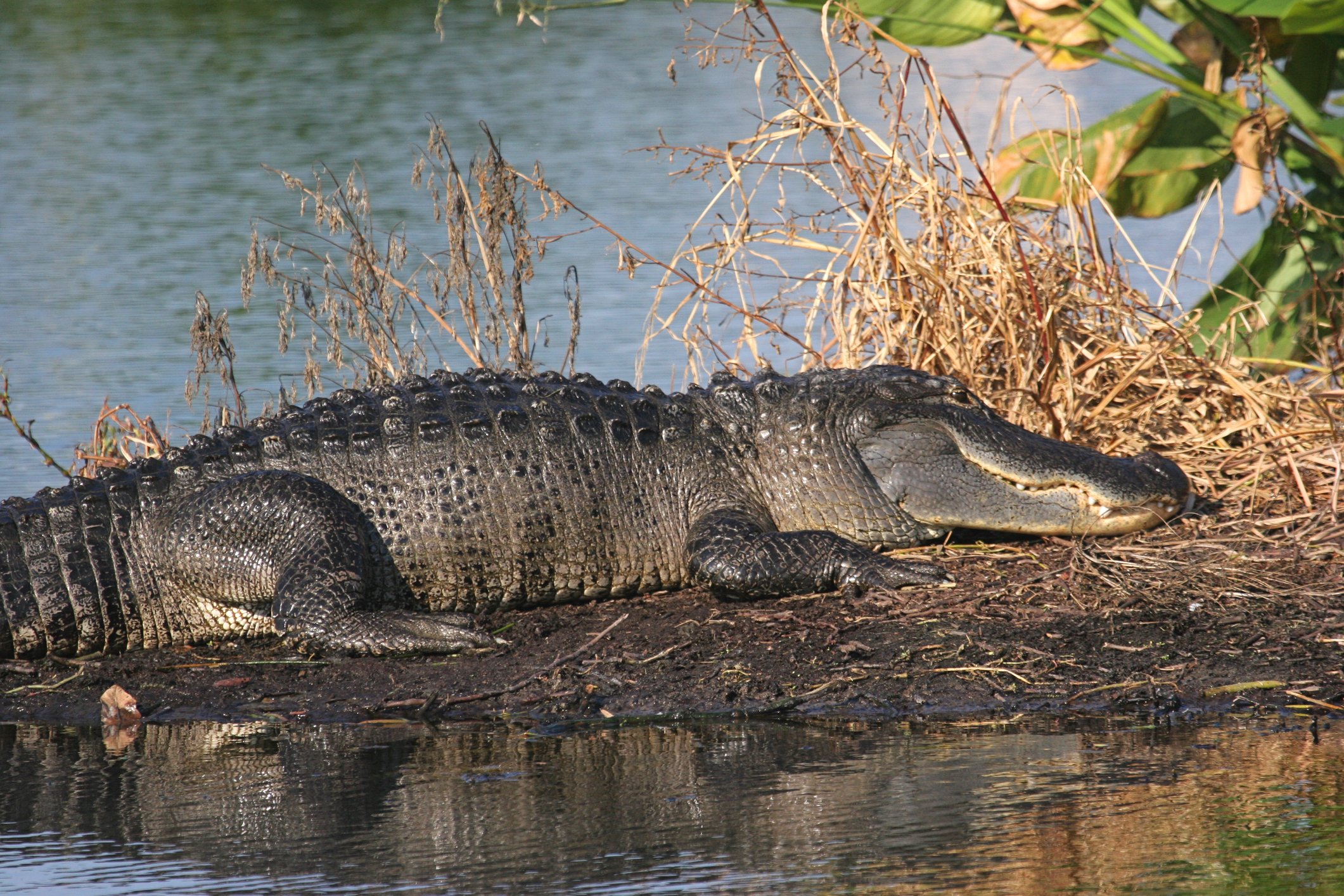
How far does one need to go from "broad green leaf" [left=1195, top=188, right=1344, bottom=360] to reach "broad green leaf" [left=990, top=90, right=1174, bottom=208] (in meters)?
0.77

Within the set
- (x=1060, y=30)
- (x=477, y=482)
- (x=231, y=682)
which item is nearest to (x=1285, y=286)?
(x=1060, y=30)

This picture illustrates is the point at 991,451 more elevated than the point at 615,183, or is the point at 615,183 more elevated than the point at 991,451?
the point at 615,183

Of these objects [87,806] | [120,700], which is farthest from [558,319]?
[87,806]

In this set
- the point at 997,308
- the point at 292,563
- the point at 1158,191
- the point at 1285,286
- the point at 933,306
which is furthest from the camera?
the point at 1158,191

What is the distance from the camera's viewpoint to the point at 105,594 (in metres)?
4.46

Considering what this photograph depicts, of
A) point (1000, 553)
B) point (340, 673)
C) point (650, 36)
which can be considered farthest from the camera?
point (650, 36)

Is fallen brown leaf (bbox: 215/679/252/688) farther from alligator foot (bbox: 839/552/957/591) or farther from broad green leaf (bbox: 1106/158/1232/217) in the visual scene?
broad green leaf (bbox: 1106/158/1232/217)

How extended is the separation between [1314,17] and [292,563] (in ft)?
16.0

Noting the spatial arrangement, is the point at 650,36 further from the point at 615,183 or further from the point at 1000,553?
the point at 1000,553

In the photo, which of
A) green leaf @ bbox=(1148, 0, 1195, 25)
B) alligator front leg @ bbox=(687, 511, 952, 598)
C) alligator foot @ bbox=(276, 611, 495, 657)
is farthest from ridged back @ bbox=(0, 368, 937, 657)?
green leaf @ bbox=(1148, 0, 1195, 25)

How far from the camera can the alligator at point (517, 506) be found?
4.45m

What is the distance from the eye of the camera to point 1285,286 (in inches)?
281

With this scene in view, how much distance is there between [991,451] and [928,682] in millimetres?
1351

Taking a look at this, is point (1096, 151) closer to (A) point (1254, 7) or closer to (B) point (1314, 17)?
(A) point (1254, 7)
